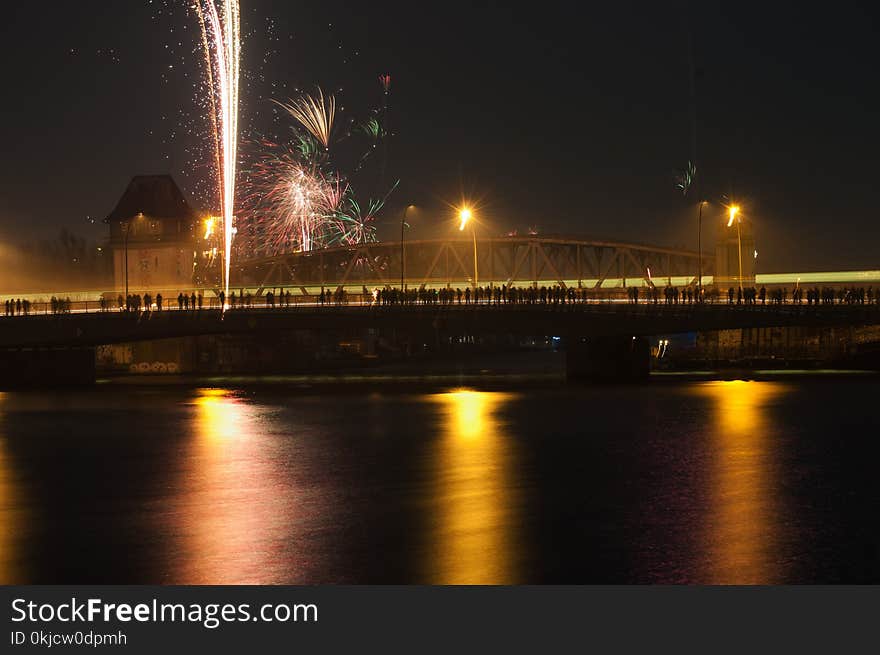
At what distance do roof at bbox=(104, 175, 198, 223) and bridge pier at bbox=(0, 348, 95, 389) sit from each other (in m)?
49.4

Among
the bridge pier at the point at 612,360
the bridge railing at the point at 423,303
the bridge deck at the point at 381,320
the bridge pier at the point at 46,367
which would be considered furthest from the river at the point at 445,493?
the bridge pier at the point at 46,367

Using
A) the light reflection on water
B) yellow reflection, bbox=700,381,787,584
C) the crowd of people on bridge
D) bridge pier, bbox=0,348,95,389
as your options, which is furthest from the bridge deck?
the light reflection on water

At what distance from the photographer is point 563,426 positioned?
55531mm

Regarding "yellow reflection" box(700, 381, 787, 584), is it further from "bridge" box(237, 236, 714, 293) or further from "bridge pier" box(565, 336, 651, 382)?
"bridge" box(237, 236, 714, 293)

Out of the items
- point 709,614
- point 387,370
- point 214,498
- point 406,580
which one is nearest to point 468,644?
point 406,580

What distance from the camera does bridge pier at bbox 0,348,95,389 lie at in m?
85.0

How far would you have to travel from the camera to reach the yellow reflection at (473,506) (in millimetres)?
26820

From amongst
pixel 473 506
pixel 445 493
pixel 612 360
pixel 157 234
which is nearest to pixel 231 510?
pixel 445 493

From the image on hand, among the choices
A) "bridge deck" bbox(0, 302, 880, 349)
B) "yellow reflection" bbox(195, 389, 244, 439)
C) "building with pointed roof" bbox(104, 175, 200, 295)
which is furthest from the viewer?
"building with pointed roof" bbox(104, 175, 200, 295)

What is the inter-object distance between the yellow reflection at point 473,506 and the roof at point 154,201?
8416cm

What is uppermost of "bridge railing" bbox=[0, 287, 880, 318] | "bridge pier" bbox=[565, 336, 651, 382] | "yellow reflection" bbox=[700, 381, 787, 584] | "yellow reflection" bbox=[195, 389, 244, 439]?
"bridge railing" bbox=[0, 287, 880, 318]

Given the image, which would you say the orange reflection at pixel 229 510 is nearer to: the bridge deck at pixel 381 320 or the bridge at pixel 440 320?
the bridge deck at pixel 381 320

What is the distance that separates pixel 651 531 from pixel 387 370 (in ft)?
256

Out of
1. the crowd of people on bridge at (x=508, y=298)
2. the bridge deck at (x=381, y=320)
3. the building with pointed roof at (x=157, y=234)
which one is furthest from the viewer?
the building with pointed roof at (x=157, y=234)
